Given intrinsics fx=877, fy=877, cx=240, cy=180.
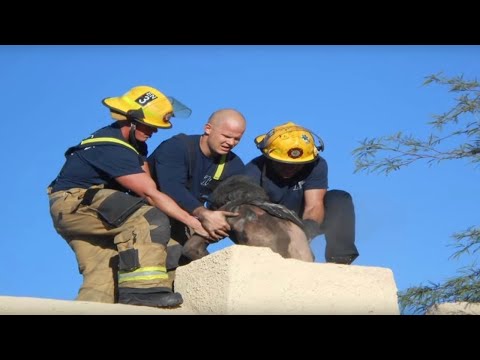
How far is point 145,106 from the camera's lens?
742 cm

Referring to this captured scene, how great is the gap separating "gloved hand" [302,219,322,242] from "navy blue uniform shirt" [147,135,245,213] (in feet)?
2.59

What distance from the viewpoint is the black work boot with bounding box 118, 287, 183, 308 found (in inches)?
250

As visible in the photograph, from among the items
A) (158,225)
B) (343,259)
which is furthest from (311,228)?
(158,225)

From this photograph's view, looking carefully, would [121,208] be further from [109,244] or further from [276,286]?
[276,286]

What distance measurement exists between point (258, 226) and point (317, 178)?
119cm

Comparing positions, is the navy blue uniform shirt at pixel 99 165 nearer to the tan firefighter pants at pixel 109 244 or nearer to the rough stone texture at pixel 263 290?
the tan firefighter pants at pixel 109 244

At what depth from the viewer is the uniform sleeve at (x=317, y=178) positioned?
Result: 773 centimetres

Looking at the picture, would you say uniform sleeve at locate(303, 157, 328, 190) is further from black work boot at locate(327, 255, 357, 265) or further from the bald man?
black work boot at locate(327, 255, 357, 265)

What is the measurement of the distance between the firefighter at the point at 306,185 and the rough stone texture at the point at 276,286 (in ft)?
2.66

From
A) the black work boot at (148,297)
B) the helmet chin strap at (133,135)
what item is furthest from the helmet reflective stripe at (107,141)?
the black work boot at (148,297)

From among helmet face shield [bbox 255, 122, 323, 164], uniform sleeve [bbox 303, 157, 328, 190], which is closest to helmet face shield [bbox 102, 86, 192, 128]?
helmet face shield [bbox 255, 122, 323, 164]

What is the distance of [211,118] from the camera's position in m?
7.73
